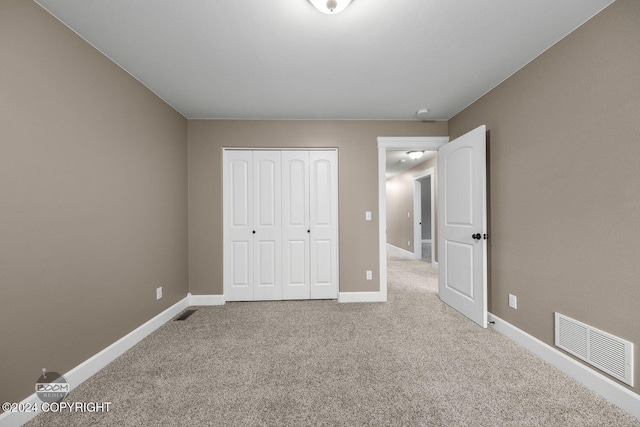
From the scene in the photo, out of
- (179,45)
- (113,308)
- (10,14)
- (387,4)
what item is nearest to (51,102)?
(10,14)

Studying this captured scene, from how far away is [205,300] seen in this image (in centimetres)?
320

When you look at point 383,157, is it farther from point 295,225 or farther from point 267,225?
point 267,225

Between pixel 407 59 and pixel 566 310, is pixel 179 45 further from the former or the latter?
pixel 566 310

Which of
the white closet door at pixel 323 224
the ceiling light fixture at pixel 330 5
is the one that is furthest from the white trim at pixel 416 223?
the ceiling light fixture at pixel 330 5

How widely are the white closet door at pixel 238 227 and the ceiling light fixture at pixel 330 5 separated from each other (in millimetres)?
2130

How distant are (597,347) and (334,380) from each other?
173cm

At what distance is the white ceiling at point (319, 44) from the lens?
150 centimetres

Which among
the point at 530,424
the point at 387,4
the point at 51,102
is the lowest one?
the point at 530,424

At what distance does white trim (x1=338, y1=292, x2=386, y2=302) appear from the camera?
326 cm

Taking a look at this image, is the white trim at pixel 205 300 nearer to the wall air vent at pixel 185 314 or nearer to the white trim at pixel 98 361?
the wall air vent at pixel 185 314

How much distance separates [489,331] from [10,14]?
4165 mm

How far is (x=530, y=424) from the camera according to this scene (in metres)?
1.34

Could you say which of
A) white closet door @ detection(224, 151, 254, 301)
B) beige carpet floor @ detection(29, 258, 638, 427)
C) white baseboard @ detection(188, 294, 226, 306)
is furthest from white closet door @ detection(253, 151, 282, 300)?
beige carpet floor @ detection(29, 258, 638, 427)

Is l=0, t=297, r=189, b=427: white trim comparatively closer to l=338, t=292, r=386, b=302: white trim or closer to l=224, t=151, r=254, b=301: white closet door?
l=224, t=151, r=254, b=301: white closet door
